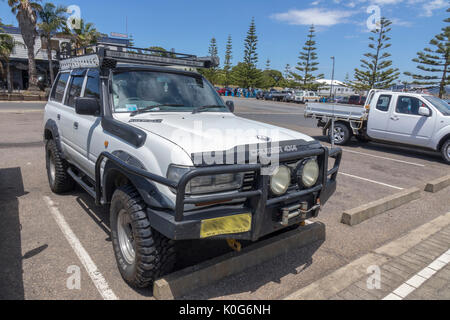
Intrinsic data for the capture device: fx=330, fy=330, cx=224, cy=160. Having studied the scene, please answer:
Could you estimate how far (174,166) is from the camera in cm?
255

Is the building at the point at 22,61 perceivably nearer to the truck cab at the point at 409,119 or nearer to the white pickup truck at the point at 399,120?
the white pickup truck at the point at 399,120

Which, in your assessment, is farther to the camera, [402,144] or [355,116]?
[355,116]

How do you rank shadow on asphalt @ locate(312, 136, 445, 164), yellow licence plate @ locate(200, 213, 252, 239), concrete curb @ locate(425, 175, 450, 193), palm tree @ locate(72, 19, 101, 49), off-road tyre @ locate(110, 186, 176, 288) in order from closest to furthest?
yellow licence plate @ locate(200, 213, 252, 239) → off-road tyre @ locate(110, 186, 176, 288) → concrete curb @ locate(425, 175, 450, 193) → shadow on asphalt @ locate(312, 136, 445, 164) → palm tree @ locate(72, 19, 101, 49)

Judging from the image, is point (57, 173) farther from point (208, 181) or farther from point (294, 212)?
point (294, 212)

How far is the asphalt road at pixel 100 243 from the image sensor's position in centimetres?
305

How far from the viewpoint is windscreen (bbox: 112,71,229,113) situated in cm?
375

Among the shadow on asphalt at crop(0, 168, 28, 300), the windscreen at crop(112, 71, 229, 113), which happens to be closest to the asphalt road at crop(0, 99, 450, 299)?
the shadow on asphalt at crop(0, 168, 28, 300)

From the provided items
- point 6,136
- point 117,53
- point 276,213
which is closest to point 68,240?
point 117,53

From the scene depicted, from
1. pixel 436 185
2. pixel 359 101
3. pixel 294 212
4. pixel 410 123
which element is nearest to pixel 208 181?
pixel 294 212

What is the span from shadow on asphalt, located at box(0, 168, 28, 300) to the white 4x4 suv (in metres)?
0.93

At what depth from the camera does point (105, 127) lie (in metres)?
3.51

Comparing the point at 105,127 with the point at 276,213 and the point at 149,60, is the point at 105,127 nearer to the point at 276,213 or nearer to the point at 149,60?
the point at 149,60

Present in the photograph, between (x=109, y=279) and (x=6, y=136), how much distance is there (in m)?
9.64

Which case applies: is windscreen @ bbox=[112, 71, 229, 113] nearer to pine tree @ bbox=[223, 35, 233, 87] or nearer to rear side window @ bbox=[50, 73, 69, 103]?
rear side window @ bbox=[50, 73, 69, 103]
